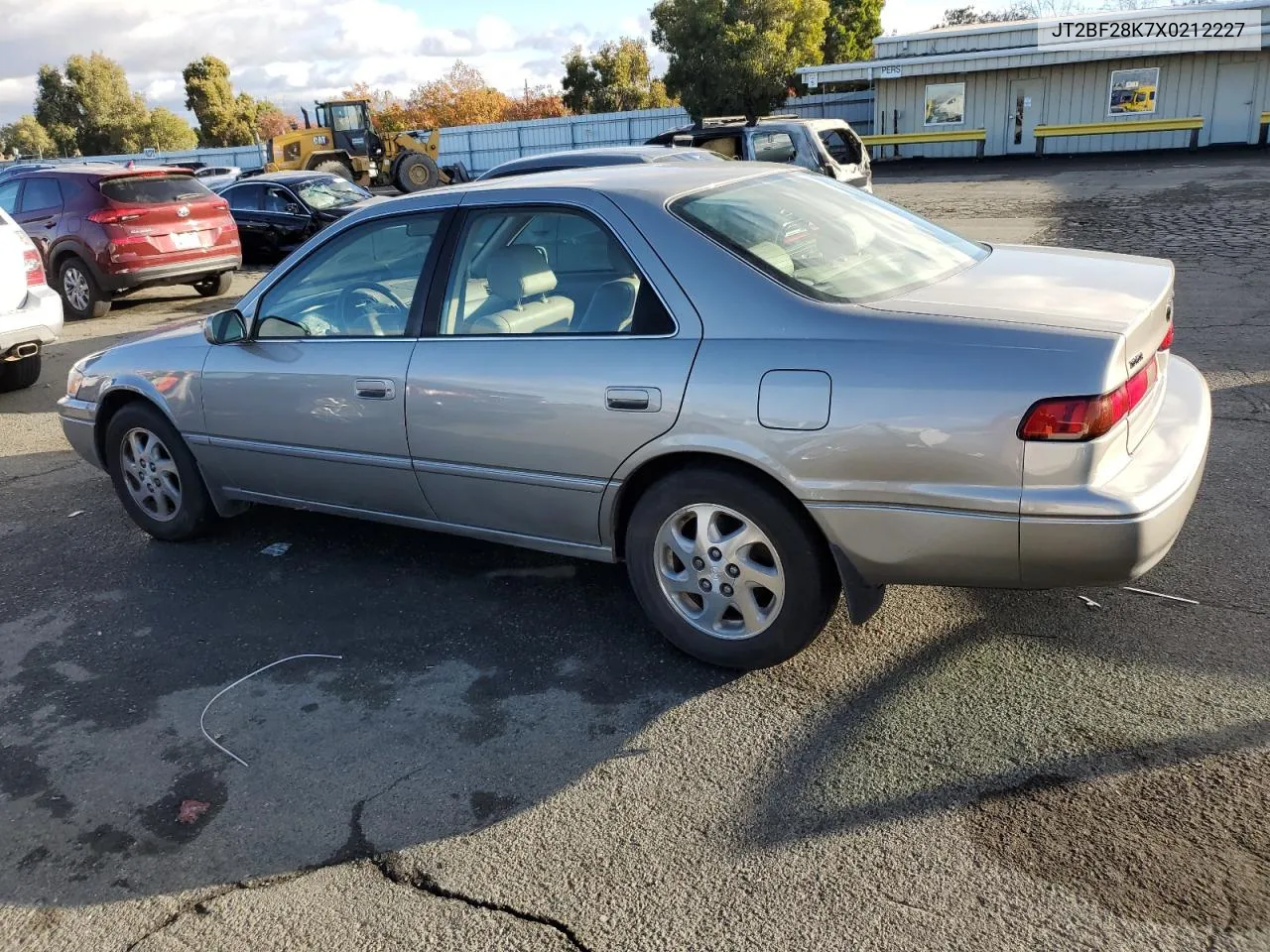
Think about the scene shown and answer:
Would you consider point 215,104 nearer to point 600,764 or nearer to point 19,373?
point 19,373

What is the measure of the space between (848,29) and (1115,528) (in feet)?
168

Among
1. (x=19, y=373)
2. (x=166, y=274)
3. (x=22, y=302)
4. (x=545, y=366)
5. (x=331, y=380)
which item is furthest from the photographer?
(x=166, y=274)

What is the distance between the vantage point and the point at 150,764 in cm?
329

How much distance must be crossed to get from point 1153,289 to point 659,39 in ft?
122

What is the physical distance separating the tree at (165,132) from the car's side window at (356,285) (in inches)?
2633

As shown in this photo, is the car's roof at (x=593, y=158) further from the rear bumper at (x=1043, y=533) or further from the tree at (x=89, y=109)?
the tree at (x=89, y=109)

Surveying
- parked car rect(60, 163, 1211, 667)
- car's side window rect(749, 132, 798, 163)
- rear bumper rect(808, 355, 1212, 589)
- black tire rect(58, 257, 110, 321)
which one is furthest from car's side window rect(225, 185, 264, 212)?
rear bumper rect(808, 355, 1212, 589)

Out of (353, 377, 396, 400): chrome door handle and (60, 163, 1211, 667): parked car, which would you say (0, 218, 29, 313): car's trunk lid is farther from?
(353, 377, 396, 400): chrome door handle

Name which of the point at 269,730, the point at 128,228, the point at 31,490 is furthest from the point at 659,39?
the point at 269,730

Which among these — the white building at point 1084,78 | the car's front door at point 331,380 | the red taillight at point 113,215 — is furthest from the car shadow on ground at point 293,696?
the white building at point 1084,78

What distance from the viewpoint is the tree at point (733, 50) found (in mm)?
35188

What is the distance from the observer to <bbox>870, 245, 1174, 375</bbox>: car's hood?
304 centimetres

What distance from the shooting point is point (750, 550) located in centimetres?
339

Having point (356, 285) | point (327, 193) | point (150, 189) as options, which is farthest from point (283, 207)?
point (356, 285)
